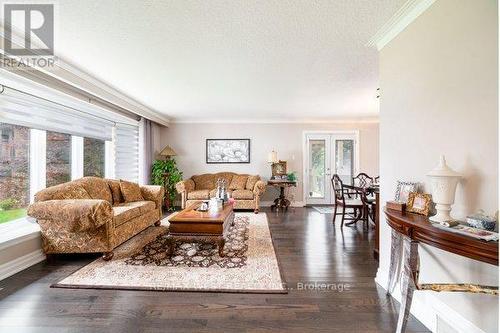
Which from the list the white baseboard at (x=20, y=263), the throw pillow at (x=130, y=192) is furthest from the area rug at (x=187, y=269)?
the throw pillow at (x=130, y=192)

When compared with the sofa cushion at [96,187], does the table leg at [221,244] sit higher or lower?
→ lower

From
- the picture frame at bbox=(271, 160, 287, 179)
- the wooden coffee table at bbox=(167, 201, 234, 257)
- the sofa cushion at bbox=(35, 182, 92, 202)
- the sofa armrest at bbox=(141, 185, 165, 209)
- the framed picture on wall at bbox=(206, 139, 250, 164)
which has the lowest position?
the wooden coffee table at bbox=(167, 201, 234, 257)

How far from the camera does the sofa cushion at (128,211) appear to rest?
295 centimetres

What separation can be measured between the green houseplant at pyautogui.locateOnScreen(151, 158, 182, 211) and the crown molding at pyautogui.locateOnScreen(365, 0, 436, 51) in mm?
4769

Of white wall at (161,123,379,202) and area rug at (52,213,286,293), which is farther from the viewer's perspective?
white wall at (161,123,379,202)

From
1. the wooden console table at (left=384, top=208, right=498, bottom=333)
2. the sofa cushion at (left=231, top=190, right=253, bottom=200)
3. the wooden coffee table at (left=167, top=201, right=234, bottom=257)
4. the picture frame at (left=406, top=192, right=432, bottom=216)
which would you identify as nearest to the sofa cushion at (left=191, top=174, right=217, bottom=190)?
the sofa cushion at (left=231, top=190, right=253, bottom=200)

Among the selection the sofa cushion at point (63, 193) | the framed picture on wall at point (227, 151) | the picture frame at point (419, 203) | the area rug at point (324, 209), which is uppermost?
the framed picture on wall at point (227, 151)

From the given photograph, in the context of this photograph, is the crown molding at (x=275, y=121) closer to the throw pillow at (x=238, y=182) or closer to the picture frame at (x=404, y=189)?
→ the throw pillow at (x=238, y=182)

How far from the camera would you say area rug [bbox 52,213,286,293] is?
84.4 inches

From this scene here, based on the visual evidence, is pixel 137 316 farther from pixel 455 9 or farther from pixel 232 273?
pixel 455 9

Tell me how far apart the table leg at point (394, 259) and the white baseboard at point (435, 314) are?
0.08 metres

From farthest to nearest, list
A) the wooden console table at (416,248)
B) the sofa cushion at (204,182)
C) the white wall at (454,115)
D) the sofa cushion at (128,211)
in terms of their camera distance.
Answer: the sofa cushion at (204,182), the sofa cushion at (128,211), the white wall at (454,115), the wooden console table at (416,248)

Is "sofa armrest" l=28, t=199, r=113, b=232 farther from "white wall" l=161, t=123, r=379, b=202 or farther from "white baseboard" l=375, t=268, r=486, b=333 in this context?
"white wall" l=161, t=123, r=379, b=202

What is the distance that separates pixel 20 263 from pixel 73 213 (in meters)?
0.79
